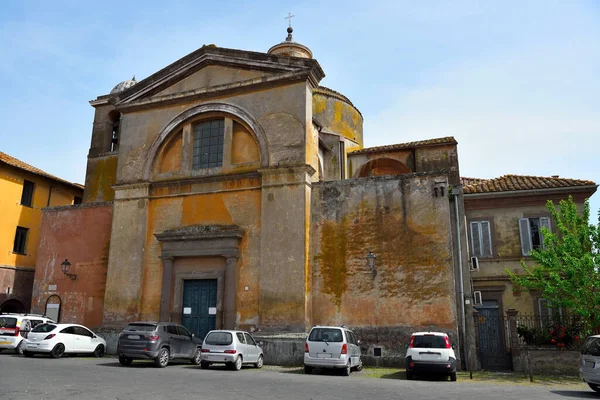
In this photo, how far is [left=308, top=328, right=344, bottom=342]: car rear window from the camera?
537 inches

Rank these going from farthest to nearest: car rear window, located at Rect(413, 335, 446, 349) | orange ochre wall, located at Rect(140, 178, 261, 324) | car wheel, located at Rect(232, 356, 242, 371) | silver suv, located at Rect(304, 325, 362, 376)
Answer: orange ochre wall, located at Rect(140, 178, 261, 324)
car wheel, located at Rect(232, 356, 242, 371)
silver suv, located at Rect(304, 325, 362, 376)
car rear window, located at Rect(413, 335, 446, 349)

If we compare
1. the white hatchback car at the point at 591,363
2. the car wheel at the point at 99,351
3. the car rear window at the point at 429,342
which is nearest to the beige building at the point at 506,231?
the car rear window at the point at 429,342

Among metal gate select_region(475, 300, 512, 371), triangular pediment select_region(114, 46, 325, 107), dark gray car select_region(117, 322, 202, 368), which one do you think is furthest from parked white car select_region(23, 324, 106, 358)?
metal gate select_region(475, 300, 512, 371)

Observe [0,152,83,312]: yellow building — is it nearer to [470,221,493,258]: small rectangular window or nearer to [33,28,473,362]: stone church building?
[33,28,473,362]: stone church building

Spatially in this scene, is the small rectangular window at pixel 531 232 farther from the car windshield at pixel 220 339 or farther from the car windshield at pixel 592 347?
the car windshield at pixel 220 339

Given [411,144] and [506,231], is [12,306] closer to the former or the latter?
[411,144]

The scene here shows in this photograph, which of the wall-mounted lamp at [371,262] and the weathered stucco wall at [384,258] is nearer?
the weathered stucco wall at [384,258]

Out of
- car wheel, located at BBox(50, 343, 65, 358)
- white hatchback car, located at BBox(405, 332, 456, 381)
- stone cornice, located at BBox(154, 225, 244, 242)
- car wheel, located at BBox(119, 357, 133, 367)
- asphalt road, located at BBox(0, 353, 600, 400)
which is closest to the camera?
asphalt road, located at BBox(0, 353, 600, 400)

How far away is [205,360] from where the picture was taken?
1409 centimetres

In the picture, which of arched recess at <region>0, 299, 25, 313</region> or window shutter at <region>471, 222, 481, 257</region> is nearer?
window shutter at <region>471, 222, 481, 257</region>

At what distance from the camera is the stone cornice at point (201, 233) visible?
58.9 feet

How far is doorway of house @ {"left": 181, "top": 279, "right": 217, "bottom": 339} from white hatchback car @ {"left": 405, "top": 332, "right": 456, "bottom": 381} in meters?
7.68

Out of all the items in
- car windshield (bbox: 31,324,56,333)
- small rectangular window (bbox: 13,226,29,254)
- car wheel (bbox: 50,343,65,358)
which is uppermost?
small rectangular window (bbox: 13,226,29,254)

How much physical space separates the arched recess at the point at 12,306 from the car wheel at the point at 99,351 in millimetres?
9884
